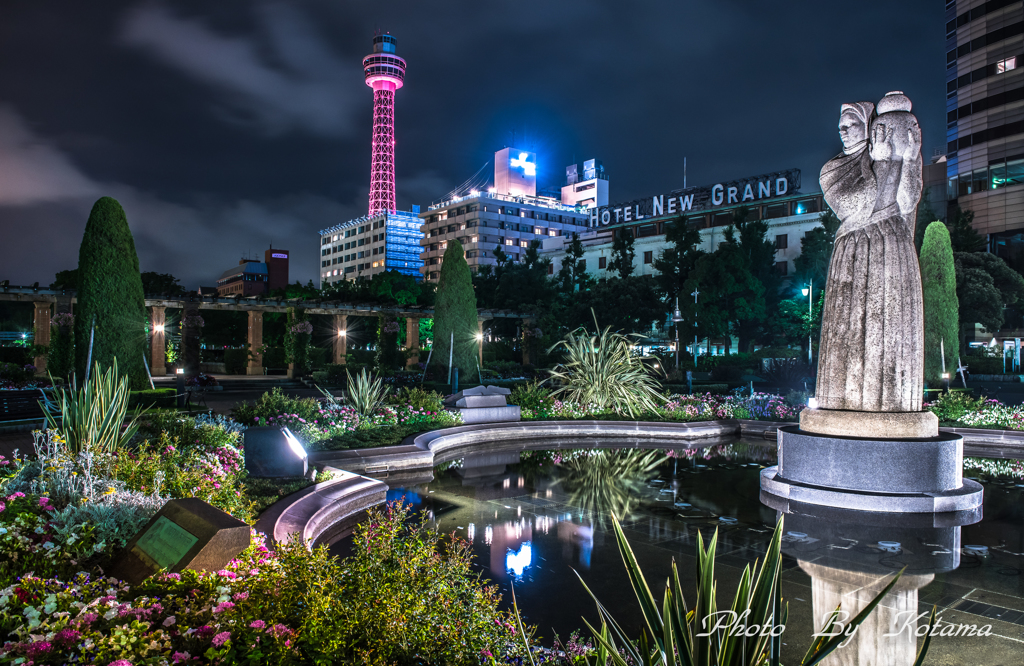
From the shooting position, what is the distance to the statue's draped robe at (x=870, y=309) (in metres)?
7.40

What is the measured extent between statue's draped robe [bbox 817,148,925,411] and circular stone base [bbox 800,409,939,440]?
0.15 meters

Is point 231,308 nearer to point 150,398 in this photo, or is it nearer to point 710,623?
point 150,398

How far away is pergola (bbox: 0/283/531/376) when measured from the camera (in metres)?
26.2

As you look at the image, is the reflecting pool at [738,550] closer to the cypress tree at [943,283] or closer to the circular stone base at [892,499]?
the circular stone base at [892,499]

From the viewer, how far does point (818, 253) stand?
133ft

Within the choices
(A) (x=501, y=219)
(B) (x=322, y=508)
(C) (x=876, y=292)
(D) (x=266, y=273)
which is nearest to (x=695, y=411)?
(C) (x=876, y=292)

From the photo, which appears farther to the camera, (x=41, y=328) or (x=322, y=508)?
(x=41, y=328)

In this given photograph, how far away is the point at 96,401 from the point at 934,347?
2475cm

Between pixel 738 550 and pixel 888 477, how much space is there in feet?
8.80

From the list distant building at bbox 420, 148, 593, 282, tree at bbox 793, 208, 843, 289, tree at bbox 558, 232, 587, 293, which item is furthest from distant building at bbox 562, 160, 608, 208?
tree at bbox 793, 208, 843, 289

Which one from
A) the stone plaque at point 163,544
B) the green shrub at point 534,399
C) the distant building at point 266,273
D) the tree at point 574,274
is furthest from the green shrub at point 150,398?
the distant building at point 266,273

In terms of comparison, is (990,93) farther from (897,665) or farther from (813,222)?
(897,665)

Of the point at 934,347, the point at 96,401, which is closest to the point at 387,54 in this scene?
the point at 934,347

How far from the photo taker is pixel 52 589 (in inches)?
123
